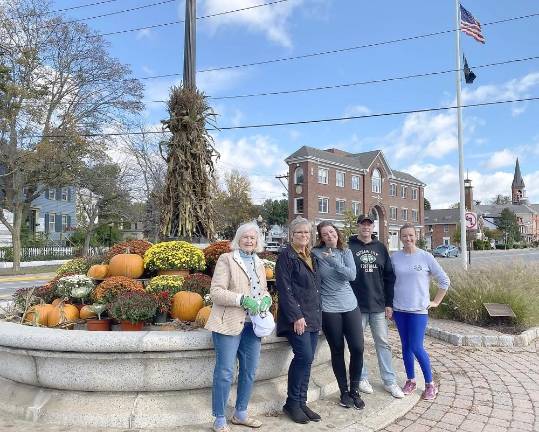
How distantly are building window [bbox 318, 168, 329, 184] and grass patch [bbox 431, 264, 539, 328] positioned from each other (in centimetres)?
4050

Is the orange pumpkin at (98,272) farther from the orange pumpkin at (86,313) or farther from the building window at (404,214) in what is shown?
the building window at (404,214)

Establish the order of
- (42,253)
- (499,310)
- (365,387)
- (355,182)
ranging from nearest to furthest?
(365,387) → (499,310) → (42,253) → (355,182)

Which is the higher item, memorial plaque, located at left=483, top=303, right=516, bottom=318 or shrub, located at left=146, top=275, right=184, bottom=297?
shrub, located at left=146, top=275, right=184, bottom=297

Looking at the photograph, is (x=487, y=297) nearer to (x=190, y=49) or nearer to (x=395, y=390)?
(x=395, y=390)

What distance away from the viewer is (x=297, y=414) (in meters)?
4.15

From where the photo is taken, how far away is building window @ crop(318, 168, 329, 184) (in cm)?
4977

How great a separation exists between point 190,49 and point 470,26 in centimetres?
1259

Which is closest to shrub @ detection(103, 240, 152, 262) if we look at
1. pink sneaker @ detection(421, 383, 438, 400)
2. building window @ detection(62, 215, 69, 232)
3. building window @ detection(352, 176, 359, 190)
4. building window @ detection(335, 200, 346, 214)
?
pink sneaker @ detection(421, 383, 438, 400)

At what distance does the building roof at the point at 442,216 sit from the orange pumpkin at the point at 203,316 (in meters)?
84.9

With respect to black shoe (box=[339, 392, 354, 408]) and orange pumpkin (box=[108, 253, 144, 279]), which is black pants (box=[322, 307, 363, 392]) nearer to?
black shoe (box=[339, 392, 354, 408])

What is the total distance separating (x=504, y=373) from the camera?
19.7 ft

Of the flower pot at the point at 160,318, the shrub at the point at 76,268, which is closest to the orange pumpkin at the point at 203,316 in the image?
the flower pot at the point at 160,318

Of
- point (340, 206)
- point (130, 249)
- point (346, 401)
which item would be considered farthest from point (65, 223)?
point (346, 401)

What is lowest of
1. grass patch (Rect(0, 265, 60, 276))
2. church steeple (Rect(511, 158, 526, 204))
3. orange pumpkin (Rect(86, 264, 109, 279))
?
grass patch (Rect(0, 265, 60, 276))
